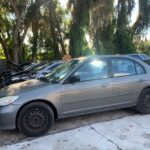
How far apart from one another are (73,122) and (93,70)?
4.00 ft

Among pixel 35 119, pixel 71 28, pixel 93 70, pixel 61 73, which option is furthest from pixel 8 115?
pixel 71 28

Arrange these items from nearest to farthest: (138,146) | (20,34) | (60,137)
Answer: (138,146) < (60,137) < (20,34)

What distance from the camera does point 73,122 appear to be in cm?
616

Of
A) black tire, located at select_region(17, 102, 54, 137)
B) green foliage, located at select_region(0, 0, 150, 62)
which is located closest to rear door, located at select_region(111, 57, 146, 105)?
black tire, located at select_region(17, 102, 54, 137)

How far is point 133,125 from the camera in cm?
582

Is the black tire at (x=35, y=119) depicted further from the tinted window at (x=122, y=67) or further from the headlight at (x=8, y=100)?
the tinted window at (x=122, y=67)

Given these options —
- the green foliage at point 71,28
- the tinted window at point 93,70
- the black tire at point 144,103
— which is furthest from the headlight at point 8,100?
the green foliage at point 71,28

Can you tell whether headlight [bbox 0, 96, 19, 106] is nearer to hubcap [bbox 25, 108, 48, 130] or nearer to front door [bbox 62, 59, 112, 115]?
hubcap [bbox 25, 108, 48, 130]

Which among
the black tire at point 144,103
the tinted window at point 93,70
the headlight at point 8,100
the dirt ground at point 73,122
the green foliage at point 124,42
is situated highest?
the green foliage at point 124,42

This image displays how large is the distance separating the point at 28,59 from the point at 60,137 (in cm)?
1927

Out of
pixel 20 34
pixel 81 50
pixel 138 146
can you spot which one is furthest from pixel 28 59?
pixel 138 146

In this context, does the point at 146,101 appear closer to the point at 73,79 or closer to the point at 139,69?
the point at 139,69

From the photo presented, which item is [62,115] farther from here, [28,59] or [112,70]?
[28,59]

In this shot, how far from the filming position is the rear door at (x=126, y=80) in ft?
20.5
